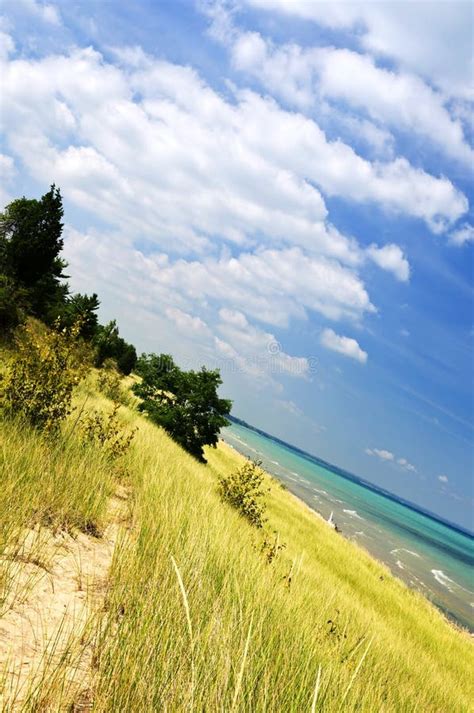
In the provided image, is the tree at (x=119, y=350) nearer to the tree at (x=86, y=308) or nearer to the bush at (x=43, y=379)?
the tree at (x=86, y=308)

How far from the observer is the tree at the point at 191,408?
827 inches

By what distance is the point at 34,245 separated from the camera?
27.1m

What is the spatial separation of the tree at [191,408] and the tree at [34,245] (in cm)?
1141

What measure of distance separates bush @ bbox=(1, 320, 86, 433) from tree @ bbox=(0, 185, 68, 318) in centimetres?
2279

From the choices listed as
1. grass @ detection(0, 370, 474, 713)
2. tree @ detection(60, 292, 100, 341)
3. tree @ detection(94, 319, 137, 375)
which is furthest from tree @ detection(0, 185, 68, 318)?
grass @ detection(0, 370, 474, 713)

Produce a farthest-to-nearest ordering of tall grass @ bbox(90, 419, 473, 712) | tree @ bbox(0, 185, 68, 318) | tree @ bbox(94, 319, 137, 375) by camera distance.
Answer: tree @ bbox(94, 319, 137, 375) < tree @ bbox(0, 185, 68, 318) < tall grass @ bbox(90, 419, 473, 712)

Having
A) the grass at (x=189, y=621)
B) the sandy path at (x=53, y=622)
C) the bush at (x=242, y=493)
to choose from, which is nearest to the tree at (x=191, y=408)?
the bush at (x=242, y=493)

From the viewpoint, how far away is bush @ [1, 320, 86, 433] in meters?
5.69

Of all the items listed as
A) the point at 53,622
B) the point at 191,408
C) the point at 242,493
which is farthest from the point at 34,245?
the point at 53,622

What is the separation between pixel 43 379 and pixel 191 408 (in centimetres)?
1572

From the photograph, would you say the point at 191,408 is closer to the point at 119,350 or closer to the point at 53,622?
the point at 53,622

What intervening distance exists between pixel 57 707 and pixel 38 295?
30664 mm

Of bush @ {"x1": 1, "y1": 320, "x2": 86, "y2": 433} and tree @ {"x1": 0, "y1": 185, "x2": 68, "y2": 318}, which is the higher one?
tree @ {"x1": 0, "y1": 185, "x2": 68, "y2": 318}

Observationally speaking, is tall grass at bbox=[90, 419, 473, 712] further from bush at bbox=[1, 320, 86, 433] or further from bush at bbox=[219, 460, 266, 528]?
bush at bbox=[219, 460, 266, 528]
